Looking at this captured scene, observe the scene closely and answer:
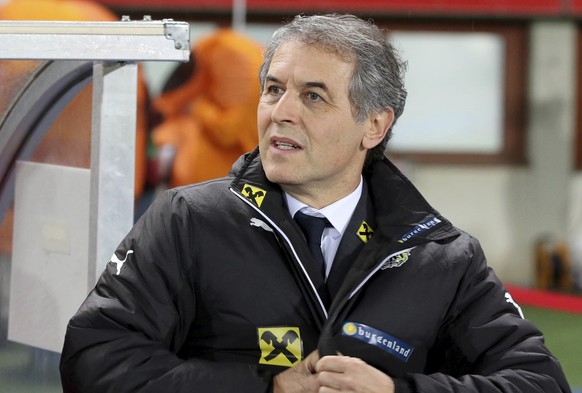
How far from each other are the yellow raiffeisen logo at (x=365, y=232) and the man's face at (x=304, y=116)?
0.13 metres

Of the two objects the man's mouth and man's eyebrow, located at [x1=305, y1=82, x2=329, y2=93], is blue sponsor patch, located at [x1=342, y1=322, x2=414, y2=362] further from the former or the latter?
man's eyebrow, located at [x1=305, y1=82, x2=329, y2=93]

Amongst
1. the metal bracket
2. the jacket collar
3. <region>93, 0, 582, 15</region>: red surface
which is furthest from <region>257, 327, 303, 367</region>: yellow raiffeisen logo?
<region>93, 0, 582, 15</region>: red surface

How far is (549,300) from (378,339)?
7151 millimetres

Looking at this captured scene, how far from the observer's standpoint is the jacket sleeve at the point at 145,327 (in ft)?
7.43

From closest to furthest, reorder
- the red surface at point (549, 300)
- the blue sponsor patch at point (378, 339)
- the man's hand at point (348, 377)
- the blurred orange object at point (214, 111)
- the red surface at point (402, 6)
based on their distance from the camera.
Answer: the man's hand at point (348, 377) < the blue sponsor patch at point (378, 339) < the blurred orange object at point (214, 111) < the red surface at point (549, 300) < the red surface at point (402, 6)

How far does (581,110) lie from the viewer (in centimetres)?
1037

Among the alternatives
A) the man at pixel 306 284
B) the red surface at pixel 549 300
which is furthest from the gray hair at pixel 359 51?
the red surface at pixel 549 300

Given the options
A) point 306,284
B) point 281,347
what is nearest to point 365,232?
point 306,284

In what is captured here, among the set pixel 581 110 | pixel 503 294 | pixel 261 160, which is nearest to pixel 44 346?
pixel 261 160

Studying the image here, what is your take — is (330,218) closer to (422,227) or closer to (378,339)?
(422,227)

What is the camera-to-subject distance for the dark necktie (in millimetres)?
2502

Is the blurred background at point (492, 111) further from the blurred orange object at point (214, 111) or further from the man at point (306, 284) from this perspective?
the man at point (306, 284)

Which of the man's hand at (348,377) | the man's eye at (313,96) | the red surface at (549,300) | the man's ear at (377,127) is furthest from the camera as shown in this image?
the red surface at (549,300)

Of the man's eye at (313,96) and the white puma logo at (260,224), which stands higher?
the man's eye at (313,96)
